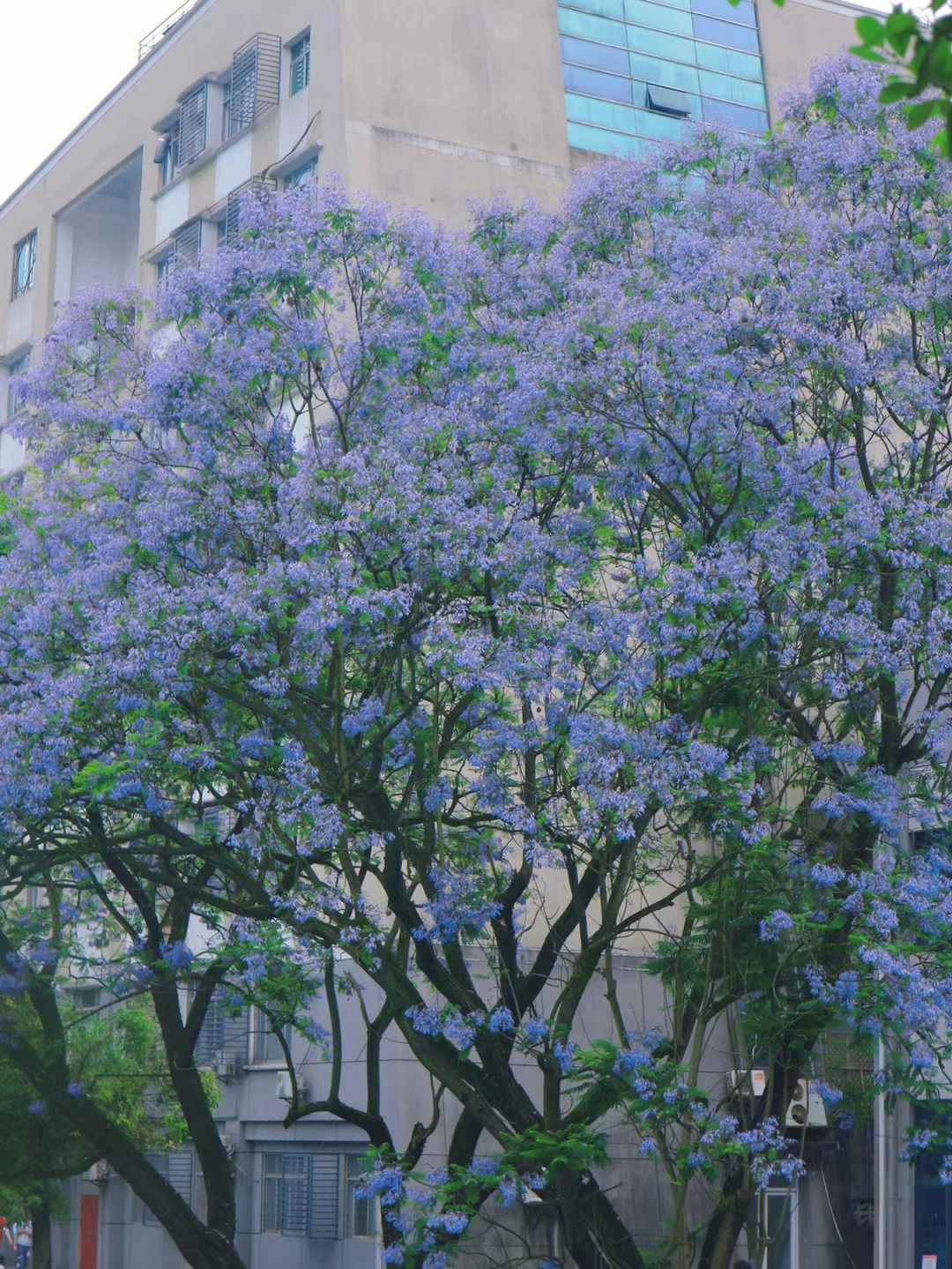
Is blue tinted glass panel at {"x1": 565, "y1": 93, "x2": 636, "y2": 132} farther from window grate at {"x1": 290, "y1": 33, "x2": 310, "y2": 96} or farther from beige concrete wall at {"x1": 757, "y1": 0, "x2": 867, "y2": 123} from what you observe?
window grate at {"x1": 290, "y1": 33, "x2": 310, "y2": 96}

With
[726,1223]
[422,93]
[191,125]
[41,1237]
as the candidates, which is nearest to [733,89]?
[422,93]

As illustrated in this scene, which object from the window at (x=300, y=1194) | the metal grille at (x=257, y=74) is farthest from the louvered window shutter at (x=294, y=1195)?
the metal grille at (x=257, y=74)

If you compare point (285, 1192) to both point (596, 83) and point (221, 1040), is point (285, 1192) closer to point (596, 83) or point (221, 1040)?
point (221, 1040)

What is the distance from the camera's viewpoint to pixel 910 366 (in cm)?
1364

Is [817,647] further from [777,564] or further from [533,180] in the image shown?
[533,180]

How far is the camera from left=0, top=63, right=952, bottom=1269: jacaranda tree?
42.0 feet

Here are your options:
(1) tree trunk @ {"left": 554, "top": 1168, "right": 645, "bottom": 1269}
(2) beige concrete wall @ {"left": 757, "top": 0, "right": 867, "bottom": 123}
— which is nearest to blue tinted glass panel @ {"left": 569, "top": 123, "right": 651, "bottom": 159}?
(2) beige concrete wall @ {"left": 757, "top": 0, "right": 867, "bottom": 123}

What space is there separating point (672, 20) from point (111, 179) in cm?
1000

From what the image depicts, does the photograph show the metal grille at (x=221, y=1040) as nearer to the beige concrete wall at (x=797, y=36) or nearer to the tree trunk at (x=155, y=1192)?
the tree trunk at (x=155, y=1192)

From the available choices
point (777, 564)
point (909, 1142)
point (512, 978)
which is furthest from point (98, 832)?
point (909, 1142)

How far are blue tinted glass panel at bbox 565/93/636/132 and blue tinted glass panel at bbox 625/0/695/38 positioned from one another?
5.10ft

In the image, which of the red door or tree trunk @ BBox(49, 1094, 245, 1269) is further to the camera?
the red door

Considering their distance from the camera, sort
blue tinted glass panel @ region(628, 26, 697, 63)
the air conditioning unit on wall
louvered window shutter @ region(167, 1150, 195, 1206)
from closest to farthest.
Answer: the air conditioning unit on wall < louvered window shutter @ region(167, 1150, 195, 1206) < blue tinted glass panel @ region(628, 26, 697, 63)

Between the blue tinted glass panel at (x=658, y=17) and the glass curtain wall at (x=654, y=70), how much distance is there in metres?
0.01
